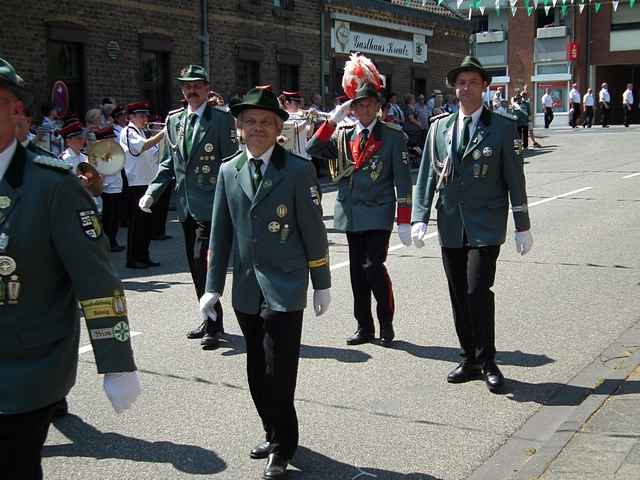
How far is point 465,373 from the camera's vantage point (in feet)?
18.9

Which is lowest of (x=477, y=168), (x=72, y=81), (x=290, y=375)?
(x=290, y=375)

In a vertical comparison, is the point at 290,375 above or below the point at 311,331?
above

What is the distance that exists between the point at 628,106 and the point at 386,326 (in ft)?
117

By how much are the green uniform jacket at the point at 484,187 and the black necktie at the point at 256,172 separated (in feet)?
5.89

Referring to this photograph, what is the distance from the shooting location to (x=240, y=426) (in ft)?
16.5

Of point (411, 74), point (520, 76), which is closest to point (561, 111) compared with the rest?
point (520, 76)

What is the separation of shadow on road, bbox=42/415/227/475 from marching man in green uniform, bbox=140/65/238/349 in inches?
72.0

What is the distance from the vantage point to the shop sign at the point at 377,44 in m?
28.0

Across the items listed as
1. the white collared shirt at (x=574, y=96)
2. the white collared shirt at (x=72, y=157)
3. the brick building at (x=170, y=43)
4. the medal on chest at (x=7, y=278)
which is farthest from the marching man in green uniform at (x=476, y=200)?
the white collared shirt at (x=574, y=96)

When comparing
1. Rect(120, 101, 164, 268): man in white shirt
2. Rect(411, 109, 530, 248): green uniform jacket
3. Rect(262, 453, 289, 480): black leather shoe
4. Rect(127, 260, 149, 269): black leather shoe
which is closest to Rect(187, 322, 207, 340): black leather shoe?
Rect(411, 109, 530, 248): green uniform jacket

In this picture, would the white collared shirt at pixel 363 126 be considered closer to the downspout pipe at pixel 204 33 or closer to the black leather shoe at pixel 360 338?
the black leather shoe at pixel 360 338

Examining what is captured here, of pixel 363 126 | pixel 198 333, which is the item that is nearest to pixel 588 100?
pixel 363 126

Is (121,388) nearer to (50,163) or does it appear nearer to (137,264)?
(50,163)

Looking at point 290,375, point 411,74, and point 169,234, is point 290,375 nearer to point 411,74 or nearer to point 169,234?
point 169,234
